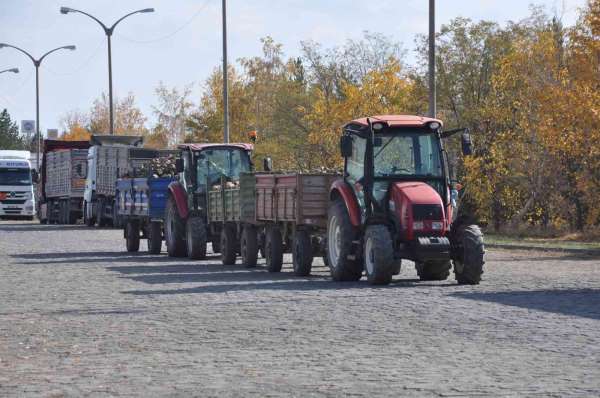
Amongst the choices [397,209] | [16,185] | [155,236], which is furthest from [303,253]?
[16,185]

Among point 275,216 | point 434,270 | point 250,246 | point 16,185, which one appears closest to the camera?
point 434,270

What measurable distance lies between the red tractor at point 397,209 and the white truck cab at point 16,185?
45.5 metres

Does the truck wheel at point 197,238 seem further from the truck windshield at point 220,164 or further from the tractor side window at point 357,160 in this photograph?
the tractor side window at point 357,160

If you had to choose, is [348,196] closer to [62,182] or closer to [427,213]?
[427,213]

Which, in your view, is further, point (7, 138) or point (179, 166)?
point (7, 138)

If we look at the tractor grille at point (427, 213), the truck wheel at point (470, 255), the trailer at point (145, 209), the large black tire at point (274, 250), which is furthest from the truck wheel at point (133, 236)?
the tractor grille at point (427, 213)

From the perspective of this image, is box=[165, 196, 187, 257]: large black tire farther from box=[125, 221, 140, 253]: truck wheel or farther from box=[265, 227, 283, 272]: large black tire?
box=[265, 227, 283, 272]: large black tire

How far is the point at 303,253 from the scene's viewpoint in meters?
23.5

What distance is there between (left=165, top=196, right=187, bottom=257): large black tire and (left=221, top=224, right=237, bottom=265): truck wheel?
2426 millimetres

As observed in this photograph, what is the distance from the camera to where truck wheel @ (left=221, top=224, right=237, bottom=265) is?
1097 inches

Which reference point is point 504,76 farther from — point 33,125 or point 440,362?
point 33,125

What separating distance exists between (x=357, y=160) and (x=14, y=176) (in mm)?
46645

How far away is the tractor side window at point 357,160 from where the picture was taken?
22109 millimetres

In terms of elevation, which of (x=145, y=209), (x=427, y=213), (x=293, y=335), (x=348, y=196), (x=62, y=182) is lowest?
(x=293, y=335)
